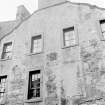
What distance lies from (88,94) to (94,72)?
1312 mm

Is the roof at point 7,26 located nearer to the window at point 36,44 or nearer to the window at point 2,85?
the window at point 36,44

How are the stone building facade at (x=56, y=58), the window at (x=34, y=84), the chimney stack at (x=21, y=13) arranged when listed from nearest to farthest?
1. the stone building facade at (x=56, y=58)
2. the window at (x=34, y=84)
3. the chimney stack at (x=21, y=13)

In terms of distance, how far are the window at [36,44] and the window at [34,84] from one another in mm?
1788

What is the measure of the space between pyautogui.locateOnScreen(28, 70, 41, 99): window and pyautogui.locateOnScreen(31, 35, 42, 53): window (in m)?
1.79

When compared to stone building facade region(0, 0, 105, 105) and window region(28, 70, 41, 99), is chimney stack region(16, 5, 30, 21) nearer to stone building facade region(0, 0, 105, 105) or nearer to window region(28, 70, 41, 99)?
stone building facade region(0, 0, 105, 105)

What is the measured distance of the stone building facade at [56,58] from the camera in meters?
10.3

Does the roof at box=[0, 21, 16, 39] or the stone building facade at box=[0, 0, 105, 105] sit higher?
the roof at box=[0, 21, 16, 39]

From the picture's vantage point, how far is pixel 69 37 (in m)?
12.6

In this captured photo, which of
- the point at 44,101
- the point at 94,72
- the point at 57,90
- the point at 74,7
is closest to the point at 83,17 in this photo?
the point at 74,7

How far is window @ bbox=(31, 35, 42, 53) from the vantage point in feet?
43.0

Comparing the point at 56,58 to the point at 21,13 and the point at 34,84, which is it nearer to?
the point at 34,84

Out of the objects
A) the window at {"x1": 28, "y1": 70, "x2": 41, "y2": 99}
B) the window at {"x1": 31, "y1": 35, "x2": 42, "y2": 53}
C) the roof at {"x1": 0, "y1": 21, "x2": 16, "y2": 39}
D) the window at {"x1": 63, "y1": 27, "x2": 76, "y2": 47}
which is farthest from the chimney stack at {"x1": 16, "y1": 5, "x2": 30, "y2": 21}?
the window at {"x1": 28, "y1": 70, "x2": 41, "y2": 99}

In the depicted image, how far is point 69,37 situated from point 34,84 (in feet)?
13.0

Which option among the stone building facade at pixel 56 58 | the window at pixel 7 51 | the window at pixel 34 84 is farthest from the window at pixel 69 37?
the window at pixel 7 51
